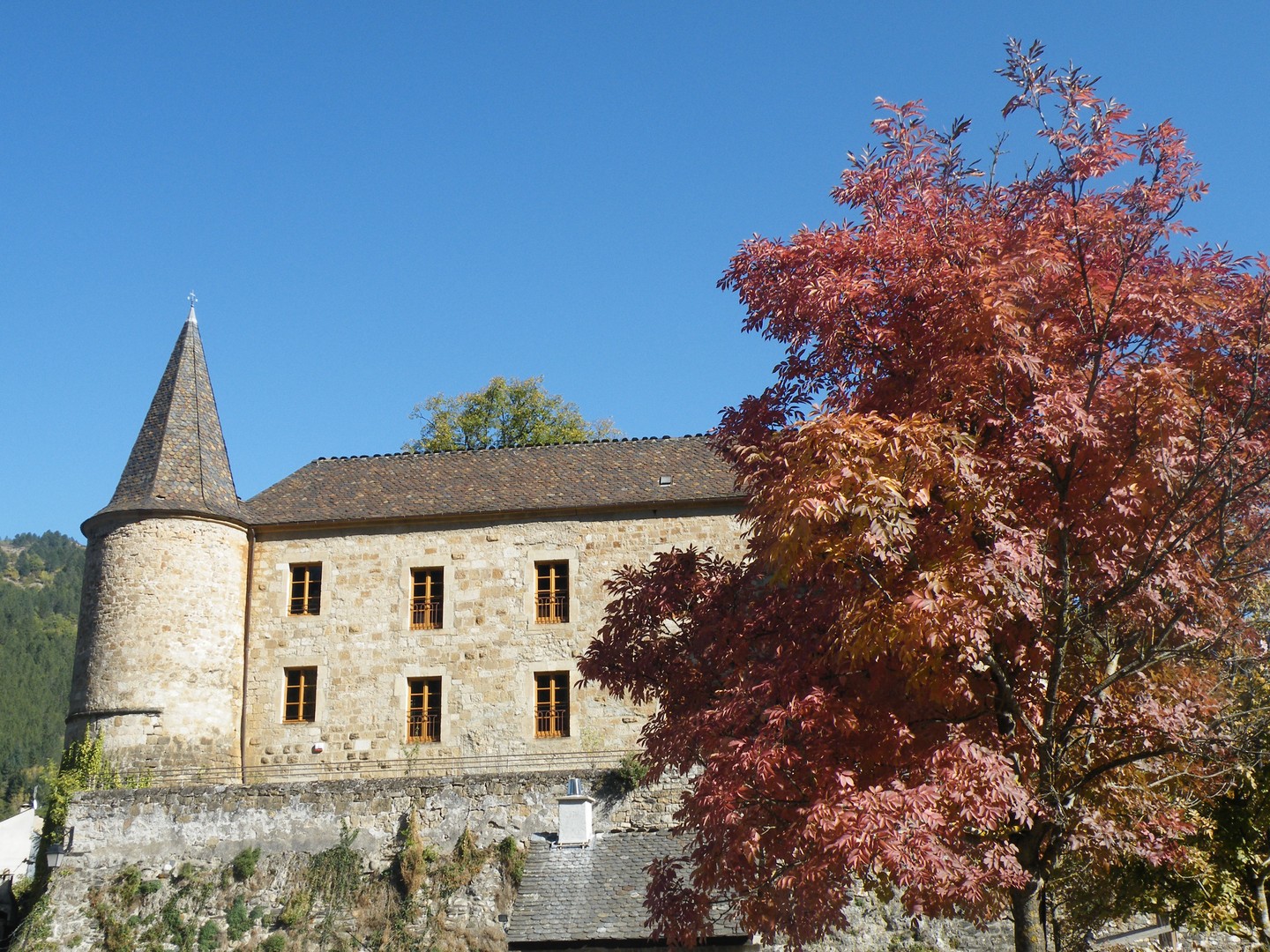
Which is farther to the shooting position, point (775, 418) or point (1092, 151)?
point (775, 418)

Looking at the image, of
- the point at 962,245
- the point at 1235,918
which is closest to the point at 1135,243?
the point at 962,245

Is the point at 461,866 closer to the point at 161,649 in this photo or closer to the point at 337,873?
the point at 337,873

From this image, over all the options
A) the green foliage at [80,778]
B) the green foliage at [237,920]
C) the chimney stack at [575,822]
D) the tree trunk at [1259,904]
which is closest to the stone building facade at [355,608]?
the green foliage at [80,778]

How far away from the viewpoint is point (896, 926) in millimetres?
17625

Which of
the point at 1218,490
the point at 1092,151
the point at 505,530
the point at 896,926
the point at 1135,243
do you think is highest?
the point at 505,530

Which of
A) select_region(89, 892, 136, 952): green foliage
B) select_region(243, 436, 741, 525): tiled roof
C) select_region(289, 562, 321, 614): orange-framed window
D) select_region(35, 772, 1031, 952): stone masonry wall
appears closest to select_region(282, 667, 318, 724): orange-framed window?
select_region(289, 562, 321, 614): orange-framed window

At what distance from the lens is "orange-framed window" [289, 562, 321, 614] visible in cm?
2622

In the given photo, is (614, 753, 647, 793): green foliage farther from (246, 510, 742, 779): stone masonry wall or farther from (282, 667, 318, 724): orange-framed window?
(282, 667, 318, 724): orange-framed window

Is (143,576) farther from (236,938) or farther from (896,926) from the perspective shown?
(896,926)

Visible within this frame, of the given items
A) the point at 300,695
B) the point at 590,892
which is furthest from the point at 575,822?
the point at 300,695

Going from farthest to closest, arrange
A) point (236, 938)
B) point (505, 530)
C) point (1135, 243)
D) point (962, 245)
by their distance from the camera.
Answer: point (505, 530) → point (236, 938) → point (962, 245) → point (1135, 243)

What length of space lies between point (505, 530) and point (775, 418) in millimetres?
15669

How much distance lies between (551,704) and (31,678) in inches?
4731

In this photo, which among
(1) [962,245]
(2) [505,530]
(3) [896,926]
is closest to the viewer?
(1) [962,245]
